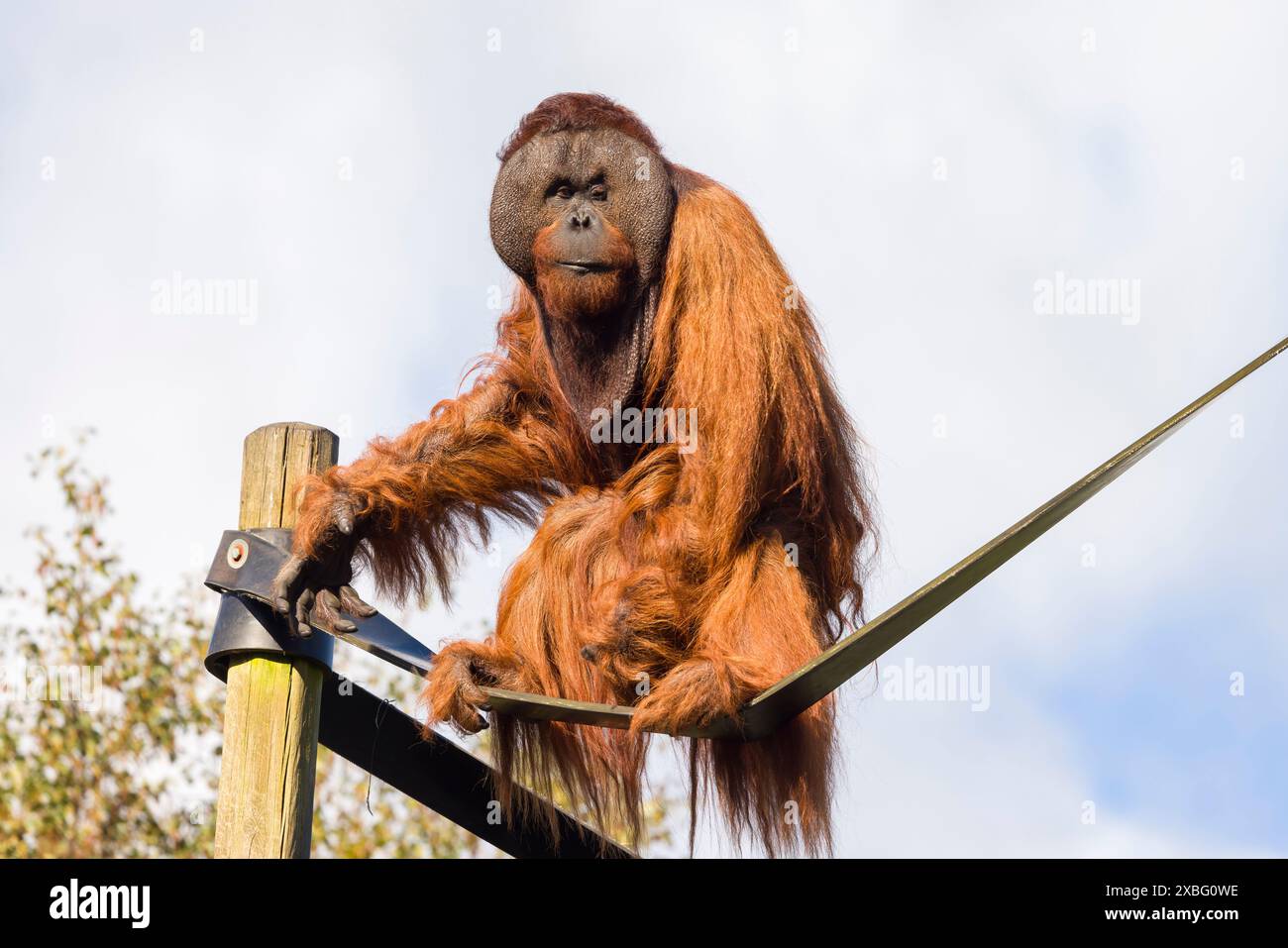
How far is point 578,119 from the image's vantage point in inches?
202

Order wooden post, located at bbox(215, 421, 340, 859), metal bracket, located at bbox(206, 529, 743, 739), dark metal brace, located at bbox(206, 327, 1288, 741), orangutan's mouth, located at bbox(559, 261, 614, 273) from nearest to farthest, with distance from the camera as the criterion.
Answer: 1. dark metal brace, located at bbox(206, 327, 1288, 741)
2. wooden post, located at bbox(215, 421, 340, 859)
3. metal bracket, located at bbox(206, 529, 743, 739)
4. orangutan's mouth, located at bbox(559, 261, 614, 273)

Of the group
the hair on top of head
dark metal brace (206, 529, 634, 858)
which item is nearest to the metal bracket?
dark metal brace (206, 529, 634, 858)

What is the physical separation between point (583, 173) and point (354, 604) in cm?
158

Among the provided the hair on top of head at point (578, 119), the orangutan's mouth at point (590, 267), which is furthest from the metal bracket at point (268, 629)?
the hair on top of head at point (578, 119)

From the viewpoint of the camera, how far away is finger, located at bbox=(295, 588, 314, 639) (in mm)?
4312

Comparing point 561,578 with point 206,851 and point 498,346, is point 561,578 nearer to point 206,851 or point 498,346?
point 498,346

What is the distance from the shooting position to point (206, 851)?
1042 cm

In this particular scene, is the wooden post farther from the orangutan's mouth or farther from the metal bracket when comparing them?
the orangutan's mouth

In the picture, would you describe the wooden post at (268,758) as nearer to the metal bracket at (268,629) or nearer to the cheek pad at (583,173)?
the metal bracket at (268,629)

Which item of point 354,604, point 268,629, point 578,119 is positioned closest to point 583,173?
point 578,119

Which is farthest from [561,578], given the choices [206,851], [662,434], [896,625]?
[206,851]

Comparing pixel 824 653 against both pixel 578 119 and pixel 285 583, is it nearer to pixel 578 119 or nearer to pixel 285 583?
pixel 285 583

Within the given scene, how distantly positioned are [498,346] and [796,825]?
1964 millimetres

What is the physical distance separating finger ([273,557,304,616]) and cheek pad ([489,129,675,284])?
1.35 m
